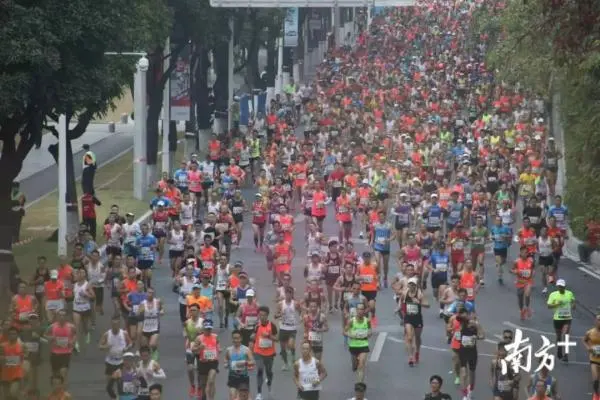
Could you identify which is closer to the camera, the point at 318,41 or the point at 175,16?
the point at 175,16

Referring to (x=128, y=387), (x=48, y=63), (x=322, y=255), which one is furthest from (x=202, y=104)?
(x=128, y=387)

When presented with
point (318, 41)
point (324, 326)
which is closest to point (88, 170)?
point (324, 326)

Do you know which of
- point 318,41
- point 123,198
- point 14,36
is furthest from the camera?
point 318,41

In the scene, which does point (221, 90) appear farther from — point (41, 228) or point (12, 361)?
point (12, 361)

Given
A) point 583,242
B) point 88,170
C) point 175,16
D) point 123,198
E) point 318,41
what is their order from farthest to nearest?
point 318,41, point 175,16, point 123,198, point 88,170, point 583,242

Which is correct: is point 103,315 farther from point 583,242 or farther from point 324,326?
point 583,242

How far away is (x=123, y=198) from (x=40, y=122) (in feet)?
55.7

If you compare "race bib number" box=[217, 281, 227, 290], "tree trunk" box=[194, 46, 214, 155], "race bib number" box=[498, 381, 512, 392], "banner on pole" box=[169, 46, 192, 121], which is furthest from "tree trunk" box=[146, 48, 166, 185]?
"race bib number" box=[498, 381, 512, 392]

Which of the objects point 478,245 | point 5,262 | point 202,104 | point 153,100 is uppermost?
point 5,262

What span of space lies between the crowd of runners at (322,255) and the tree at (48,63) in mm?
2205

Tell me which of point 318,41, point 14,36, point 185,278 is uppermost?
point 14,36

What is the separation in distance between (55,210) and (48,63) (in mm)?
17933

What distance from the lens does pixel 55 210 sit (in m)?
47.0

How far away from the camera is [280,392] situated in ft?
84.9
